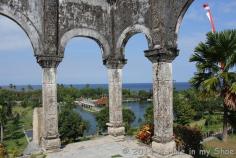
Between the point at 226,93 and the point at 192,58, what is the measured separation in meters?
2.31

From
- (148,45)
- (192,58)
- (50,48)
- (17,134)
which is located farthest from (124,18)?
(17,134)

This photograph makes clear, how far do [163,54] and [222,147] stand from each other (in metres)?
8.32

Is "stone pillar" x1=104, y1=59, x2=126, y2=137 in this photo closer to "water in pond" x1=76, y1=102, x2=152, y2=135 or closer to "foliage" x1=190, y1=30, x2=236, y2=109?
"foliage" x1=190, y1=30, x2=236, y2=109

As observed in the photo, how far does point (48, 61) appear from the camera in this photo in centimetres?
833

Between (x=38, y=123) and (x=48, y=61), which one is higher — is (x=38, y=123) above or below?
below

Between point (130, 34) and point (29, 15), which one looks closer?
point (29, 15)

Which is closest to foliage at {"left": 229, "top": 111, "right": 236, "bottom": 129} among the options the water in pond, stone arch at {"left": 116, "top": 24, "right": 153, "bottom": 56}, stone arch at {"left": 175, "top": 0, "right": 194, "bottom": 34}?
stone arch at {"left": 116, "top": 24, "right": 153, "bottom": 56}

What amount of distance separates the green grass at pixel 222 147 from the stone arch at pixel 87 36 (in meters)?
6.37

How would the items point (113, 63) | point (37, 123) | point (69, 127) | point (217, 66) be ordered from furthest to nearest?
point (69, 127) → point (217, 66) → point (113, 63) → point (37, 123)

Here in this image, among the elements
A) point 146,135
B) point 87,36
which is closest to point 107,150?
point 146,135

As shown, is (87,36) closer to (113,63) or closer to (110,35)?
(110,35)

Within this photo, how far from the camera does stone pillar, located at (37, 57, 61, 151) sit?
327 inches

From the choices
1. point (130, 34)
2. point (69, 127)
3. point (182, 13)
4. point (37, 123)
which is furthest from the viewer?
point (69, 127)

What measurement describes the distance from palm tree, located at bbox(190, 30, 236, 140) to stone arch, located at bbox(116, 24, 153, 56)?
199 inches
